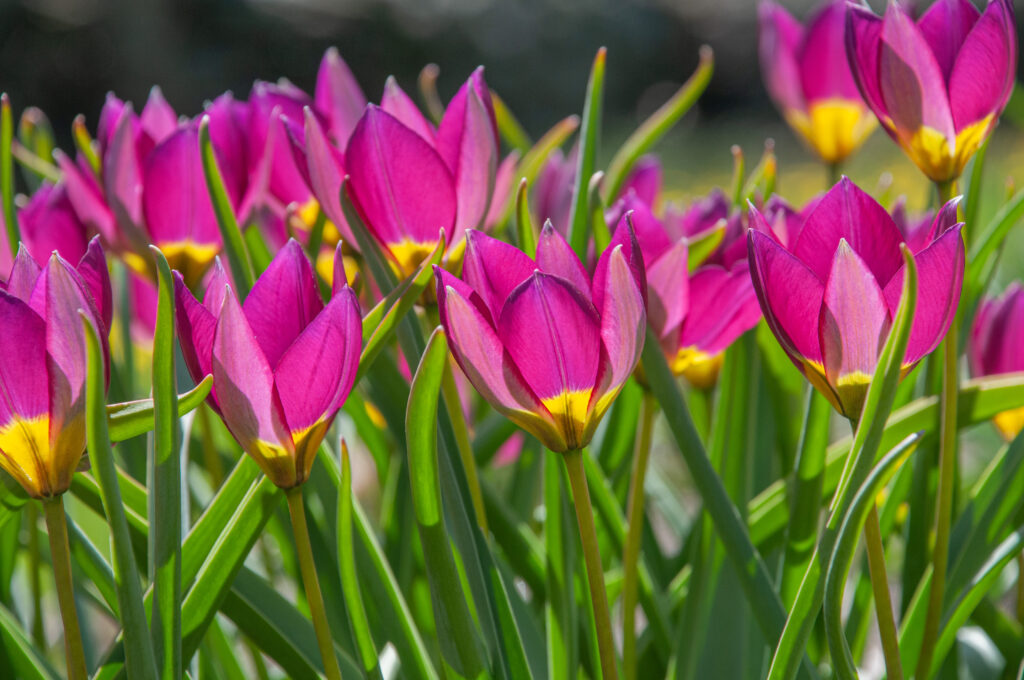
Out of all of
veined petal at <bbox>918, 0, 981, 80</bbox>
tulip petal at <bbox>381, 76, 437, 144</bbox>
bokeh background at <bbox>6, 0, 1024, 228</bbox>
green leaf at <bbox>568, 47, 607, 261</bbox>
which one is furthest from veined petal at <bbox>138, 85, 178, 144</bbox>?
bokeh background at <bbox>6, 0, 1024, 228</bbox>

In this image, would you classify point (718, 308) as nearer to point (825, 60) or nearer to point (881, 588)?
point (881, 588)

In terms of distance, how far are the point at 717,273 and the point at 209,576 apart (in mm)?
318

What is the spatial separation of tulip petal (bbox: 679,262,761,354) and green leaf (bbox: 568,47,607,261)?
0.07 meters

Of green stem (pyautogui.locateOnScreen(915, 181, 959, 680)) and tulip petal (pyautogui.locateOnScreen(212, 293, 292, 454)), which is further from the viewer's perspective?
green stem (pyautogui.locateOnScreen(915, 181, 959, 680))

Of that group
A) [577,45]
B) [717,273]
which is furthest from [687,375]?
[577,45]

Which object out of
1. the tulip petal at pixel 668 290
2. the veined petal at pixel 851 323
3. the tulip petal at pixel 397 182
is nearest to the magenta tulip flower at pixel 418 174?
the tulip petal at pixel 397 182

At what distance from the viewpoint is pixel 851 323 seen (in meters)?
0.44

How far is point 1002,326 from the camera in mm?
743

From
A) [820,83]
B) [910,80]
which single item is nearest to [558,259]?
[910,80]

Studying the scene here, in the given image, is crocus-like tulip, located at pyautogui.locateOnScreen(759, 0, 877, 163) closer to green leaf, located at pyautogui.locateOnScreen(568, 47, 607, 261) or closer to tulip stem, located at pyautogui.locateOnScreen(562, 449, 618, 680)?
green leaf, located at pyautogui.locateOnScreen(568, 47, 607, 261)

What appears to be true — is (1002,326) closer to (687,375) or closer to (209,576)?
(687,375)

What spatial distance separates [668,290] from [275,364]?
23 cm

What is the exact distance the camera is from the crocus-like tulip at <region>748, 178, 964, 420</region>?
0.43m

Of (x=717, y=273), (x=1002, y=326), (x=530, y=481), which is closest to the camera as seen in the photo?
(x=717, y=273)
